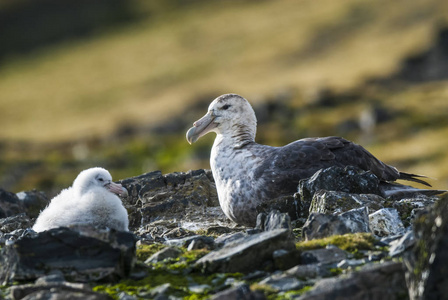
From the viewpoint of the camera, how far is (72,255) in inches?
316

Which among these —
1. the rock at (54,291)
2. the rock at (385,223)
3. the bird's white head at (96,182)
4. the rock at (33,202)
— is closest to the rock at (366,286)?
the rock at (54,291)

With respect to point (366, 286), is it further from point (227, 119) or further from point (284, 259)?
point (227, 119)

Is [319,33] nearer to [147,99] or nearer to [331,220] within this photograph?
[147,99]

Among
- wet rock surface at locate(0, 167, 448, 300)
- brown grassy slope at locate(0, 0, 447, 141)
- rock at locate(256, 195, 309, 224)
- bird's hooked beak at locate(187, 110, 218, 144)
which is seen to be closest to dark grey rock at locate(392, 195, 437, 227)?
wet rock surface at locate(0, 167, 448, 300)

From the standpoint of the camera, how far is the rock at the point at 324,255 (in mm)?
7719

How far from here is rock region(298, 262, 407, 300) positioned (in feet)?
21.6

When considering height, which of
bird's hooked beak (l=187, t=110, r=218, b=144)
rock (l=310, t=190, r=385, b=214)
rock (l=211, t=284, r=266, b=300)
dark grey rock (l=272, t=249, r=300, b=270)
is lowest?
rock (l=211, t=284, r=266, b=300)

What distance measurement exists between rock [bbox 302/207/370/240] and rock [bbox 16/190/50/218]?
6.98 m

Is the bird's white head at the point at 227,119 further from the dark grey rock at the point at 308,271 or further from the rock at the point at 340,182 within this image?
the dark grey rock at the point at 308,271

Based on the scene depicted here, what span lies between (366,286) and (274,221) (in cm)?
235

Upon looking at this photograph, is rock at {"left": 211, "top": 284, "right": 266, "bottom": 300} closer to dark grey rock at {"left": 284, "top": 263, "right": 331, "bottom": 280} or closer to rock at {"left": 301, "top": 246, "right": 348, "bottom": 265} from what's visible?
dark grey rock at {"left": 284, "top": 263, "right": 331, "bottom": 280}

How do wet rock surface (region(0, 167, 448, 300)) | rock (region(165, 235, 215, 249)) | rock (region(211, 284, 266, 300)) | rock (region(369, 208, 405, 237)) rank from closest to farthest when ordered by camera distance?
1. rock (region(211, 284, 266, 300))
2. wet rock surface (region(0, 167, 448, 300))
3. rock (region(165, 235, 215, 249))
4. rock (region(369, 208, 405, 237))

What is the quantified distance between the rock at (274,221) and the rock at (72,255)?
1.82 m

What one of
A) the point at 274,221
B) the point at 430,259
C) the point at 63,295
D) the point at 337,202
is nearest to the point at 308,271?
the point at 430,259
